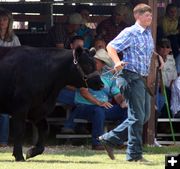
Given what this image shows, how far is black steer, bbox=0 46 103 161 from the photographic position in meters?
10.3

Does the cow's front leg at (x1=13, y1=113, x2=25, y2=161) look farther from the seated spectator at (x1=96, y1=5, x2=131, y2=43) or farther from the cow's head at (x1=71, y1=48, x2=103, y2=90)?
the seated spectator at (x1=96, y1=5, x2=131, y2=43)

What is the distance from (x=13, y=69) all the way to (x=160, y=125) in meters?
3.69

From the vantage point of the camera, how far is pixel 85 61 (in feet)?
34.7

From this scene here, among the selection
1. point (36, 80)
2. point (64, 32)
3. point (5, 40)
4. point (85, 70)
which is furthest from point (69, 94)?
point (36, 80)

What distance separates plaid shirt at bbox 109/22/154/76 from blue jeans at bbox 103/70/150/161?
126mm

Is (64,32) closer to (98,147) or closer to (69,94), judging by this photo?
(69,94)

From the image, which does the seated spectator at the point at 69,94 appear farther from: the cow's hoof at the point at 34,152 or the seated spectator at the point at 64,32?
the cow's hoof at the point at 34,152

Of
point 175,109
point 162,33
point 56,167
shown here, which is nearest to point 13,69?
point 56,167

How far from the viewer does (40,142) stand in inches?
411

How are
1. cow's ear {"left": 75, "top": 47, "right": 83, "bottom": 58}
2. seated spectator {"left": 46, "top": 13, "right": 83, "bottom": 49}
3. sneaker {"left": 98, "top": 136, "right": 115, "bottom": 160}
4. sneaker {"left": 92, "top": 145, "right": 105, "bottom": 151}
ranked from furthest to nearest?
seated spectator {"left": 46, "top": 13, "right": 83, "bottom": 49}, sneaker {"left": 92, "top": 145, "right": 105, "bottom": 151}, cow's ear {"left": 75, "top": 47, "right": 83, "bottom": 58}, sneaker {"left": 98, "top": 136, "right": 115, "bottom": 160}

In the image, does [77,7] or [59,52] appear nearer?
[59,52]

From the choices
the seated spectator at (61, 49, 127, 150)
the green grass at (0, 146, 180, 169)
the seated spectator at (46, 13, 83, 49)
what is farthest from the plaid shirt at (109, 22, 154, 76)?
the seated spectator at (46, 13, 83, 49)

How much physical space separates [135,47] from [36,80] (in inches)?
64.0

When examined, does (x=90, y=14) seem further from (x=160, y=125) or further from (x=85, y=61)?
(x=85, y=61)
